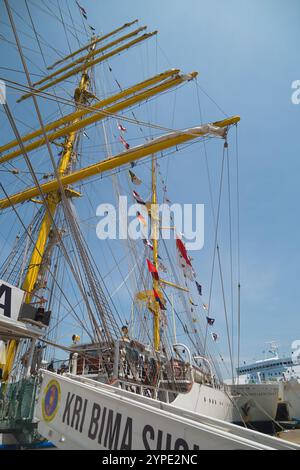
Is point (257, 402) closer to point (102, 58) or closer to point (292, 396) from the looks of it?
point (292, 396)

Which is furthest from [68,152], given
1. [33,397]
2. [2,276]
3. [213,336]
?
[213,336]

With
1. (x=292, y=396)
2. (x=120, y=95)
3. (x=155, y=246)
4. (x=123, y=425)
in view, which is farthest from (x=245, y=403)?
(x=120, y=95)

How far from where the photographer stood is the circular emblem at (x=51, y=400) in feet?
11.1

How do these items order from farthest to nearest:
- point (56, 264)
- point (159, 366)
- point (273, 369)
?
point (273, 369)
point (56, 264)
point (159, 366)

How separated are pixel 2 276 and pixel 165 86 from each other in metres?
12.6

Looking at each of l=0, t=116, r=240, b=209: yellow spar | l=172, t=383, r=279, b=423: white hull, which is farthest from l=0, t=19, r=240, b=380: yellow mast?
l=172, t=383, r=279, b=423: white hull

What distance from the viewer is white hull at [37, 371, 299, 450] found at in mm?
2154

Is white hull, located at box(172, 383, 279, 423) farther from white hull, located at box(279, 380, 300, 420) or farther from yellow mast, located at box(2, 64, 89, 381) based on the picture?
yellow mast, located at box(2, 64, 89, 381)

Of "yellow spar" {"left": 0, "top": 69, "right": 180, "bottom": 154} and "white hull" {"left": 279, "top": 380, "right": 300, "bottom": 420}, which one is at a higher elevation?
"yellow spar" {"left": 0, "top": 69, "right": 180, "bottom": 154}

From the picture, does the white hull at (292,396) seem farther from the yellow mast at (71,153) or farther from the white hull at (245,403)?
the yellow mast at (71,153)

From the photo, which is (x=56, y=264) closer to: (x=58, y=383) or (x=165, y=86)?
(x=165, y=86)

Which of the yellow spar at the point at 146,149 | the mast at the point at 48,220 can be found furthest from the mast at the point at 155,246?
the yellow spar at the point at 146,149

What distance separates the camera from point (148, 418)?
246cm

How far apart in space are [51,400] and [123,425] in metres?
1.37
